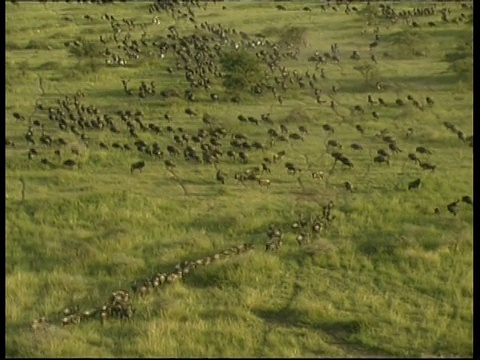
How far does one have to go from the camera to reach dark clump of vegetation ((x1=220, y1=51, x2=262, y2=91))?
20250mm

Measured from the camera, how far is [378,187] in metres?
13.1

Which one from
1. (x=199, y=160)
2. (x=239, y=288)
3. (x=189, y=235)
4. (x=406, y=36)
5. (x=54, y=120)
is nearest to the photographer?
(x=239, y=288)

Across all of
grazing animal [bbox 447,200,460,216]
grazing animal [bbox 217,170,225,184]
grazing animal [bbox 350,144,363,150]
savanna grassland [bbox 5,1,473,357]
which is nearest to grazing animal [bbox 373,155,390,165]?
savanna grassland [bbox 5,1,473,357]

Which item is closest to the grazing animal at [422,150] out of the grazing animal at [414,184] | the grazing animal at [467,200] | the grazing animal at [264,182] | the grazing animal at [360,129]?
the grazing animal at [360,129]

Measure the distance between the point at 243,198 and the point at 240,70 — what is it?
30.0 ft

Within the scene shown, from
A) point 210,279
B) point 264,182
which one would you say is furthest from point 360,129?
point 210,279

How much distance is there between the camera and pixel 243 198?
12.5m

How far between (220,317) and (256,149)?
7258 mm

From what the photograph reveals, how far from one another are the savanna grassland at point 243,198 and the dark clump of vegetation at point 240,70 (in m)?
0.08

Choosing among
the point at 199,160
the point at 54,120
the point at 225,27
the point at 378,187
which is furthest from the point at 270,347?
the point at 225,27

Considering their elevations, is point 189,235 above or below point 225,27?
below

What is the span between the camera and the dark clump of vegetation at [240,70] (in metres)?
20.2

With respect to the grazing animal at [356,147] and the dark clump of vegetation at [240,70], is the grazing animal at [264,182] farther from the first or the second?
the dark clump of vegetation at [240,70]

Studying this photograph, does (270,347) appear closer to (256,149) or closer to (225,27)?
(256,149)
